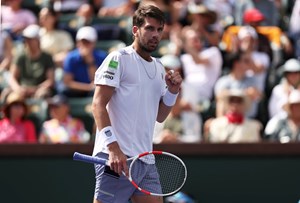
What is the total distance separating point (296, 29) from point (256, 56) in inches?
44.2

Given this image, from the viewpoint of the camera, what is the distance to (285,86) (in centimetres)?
1123

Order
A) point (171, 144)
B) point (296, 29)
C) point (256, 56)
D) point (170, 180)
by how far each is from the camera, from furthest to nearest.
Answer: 1. point (296, 29)
2. point (256, 56)
3. point (171, 144)
4. point (170, 180)

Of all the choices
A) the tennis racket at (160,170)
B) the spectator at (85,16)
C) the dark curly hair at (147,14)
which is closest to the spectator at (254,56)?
the spectator at (85,16)

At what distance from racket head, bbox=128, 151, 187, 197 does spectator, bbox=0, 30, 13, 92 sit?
5460 mm

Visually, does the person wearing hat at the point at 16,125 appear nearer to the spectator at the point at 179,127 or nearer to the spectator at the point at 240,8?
the spectator at the point at 179,127

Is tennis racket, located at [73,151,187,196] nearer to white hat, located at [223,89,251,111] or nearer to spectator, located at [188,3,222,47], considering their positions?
white hat, located at [223,89,251,111]

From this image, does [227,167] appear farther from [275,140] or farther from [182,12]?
[182,12]

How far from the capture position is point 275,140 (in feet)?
34.1

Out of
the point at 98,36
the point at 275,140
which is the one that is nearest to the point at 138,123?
the point at 275,140

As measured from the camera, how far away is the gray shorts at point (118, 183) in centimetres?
646

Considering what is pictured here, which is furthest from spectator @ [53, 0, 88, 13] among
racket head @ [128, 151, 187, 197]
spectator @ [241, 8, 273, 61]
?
racket head @ [128, 151, 187, 197]

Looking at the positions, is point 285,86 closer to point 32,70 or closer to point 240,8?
point 240,8

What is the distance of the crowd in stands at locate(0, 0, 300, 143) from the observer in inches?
420

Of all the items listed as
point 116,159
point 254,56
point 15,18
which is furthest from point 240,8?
point 116,159
